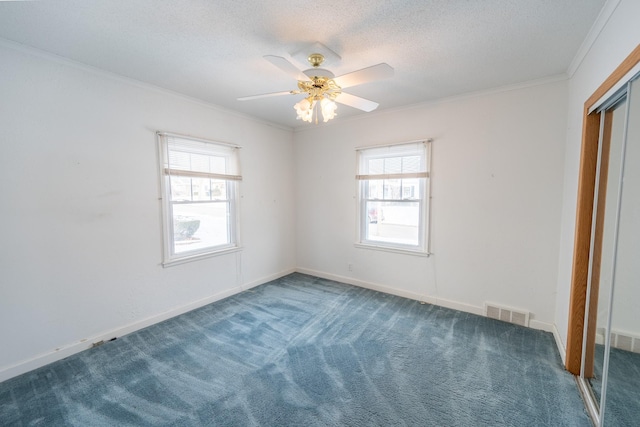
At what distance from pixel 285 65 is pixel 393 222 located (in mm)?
2687

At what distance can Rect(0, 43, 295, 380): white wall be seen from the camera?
2.12 m

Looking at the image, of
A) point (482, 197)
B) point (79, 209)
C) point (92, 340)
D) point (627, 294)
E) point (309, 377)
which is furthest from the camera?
point (482, 197)

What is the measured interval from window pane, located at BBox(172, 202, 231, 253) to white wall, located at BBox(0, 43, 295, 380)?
0.24m

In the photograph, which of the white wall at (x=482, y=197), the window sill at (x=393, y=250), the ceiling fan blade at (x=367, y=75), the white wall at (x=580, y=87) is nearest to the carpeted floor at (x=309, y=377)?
the white wall at (x=482, y=197)

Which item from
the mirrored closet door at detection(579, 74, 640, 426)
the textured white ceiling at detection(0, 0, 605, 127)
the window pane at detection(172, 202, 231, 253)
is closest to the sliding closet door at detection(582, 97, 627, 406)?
the mirrored closet door at detection(579, 74, 640, 426)

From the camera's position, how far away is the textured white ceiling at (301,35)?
1.68m

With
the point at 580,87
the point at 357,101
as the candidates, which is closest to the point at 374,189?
the point at 357,101

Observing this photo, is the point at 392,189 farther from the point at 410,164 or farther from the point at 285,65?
the point at 285,65

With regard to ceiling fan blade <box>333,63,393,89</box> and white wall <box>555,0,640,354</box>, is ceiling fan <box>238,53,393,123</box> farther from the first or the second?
white wall <box>555,0,640,354</box>

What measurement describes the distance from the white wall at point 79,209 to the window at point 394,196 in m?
2.29

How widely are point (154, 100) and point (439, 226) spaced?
11.9 ft

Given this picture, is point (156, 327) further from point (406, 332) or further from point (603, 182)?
point (603, 182)

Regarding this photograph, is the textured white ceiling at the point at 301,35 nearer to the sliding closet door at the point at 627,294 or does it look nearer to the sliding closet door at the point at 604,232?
the sliding closet door at the point at 604,232

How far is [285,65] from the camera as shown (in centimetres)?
185
